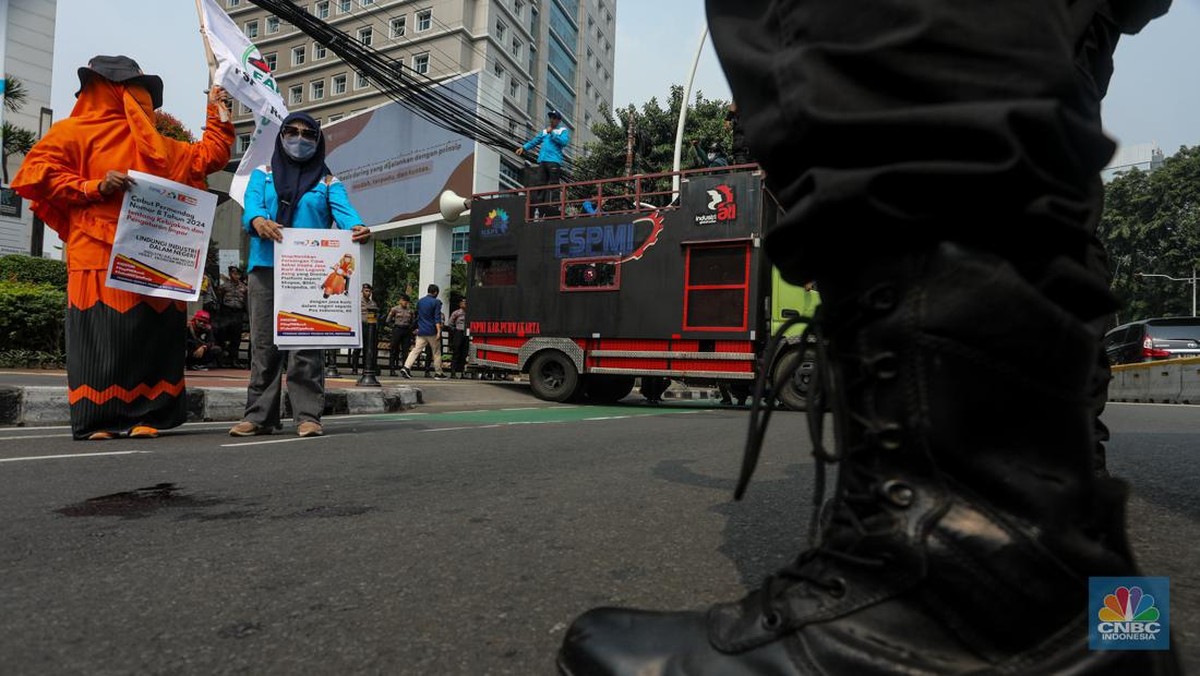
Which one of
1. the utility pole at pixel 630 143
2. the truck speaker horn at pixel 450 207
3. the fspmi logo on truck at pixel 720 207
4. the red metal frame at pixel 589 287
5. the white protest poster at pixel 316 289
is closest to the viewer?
the white protest poster at pixel 316 289

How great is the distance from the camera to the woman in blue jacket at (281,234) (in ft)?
13.2

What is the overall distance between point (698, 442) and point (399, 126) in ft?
81.3

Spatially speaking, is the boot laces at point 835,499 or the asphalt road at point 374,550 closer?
the boot laces at point 835,499

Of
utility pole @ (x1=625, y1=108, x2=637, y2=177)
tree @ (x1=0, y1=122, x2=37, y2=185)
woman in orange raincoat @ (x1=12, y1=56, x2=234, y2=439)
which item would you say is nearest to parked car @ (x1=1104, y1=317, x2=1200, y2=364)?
utility pole @ (x1=625, y1=108, x2=637, y2=177)

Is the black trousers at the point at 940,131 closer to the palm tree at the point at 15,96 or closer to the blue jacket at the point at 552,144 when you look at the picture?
the blue jacket at the point at 552,144

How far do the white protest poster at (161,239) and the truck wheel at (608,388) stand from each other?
257 inches

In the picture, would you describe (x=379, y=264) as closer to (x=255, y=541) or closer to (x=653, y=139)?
(x=653, y=139)

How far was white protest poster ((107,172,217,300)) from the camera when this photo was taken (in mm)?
3680

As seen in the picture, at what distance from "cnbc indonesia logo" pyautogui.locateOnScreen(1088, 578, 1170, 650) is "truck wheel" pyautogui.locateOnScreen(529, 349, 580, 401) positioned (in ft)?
28.4

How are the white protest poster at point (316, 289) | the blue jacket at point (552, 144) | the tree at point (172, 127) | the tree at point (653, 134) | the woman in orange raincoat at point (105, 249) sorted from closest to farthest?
the woman in orange raincoat at point (105, 249) < the white protest poster at point (316, 289) < the blue jacket at point (552, 144) < the tree at point (653, 134) < the tree at point (172, 127)

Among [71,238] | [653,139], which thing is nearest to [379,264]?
[653,139]

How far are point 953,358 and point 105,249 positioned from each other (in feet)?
14.1

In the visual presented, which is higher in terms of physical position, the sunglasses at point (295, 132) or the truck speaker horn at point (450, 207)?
the truck speaker horn at point (450, 207)

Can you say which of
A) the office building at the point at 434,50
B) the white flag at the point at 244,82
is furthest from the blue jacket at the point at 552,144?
the office building at the point at 434,50
